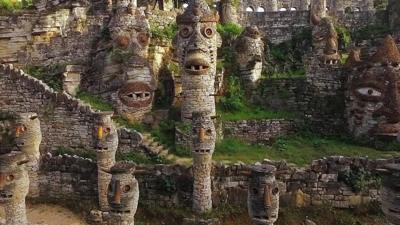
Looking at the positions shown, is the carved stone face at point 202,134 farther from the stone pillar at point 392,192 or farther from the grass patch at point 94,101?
the grass patch at point 94,101

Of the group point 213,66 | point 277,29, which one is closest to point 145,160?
point 213,66

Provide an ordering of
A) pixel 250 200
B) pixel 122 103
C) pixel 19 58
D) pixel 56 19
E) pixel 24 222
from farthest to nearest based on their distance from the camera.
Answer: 1. pixel 56 19
2. pixel 19 58
3. pixel 122 103
4. pixel 24 222
5. pixel 250 200

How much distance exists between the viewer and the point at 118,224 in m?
13.1

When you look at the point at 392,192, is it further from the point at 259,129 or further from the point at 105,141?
the point at 259,129

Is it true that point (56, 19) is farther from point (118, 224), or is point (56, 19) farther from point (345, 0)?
point (345, 0)

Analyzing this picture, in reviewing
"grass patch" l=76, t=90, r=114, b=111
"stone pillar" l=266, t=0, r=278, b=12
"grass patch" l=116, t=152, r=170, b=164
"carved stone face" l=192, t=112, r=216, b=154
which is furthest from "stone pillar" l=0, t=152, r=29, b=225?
"stone pillar" l=266, t=0, r=278, b=12

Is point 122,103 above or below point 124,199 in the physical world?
above

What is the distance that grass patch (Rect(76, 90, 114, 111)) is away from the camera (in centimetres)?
2295

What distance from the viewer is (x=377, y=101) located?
21609 mm

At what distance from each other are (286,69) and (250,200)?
60.7 feet

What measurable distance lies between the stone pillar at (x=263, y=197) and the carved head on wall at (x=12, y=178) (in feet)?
22.0

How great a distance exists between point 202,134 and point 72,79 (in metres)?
11.1

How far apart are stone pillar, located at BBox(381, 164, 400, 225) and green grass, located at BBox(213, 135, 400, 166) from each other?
9.46 m

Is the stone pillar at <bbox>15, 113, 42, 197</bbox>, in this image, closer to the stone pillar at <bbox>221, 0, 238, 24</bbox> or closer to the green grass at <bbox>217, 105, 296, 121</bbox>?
the green grass at <bbox>217, 105, 296, 121</bbox>
